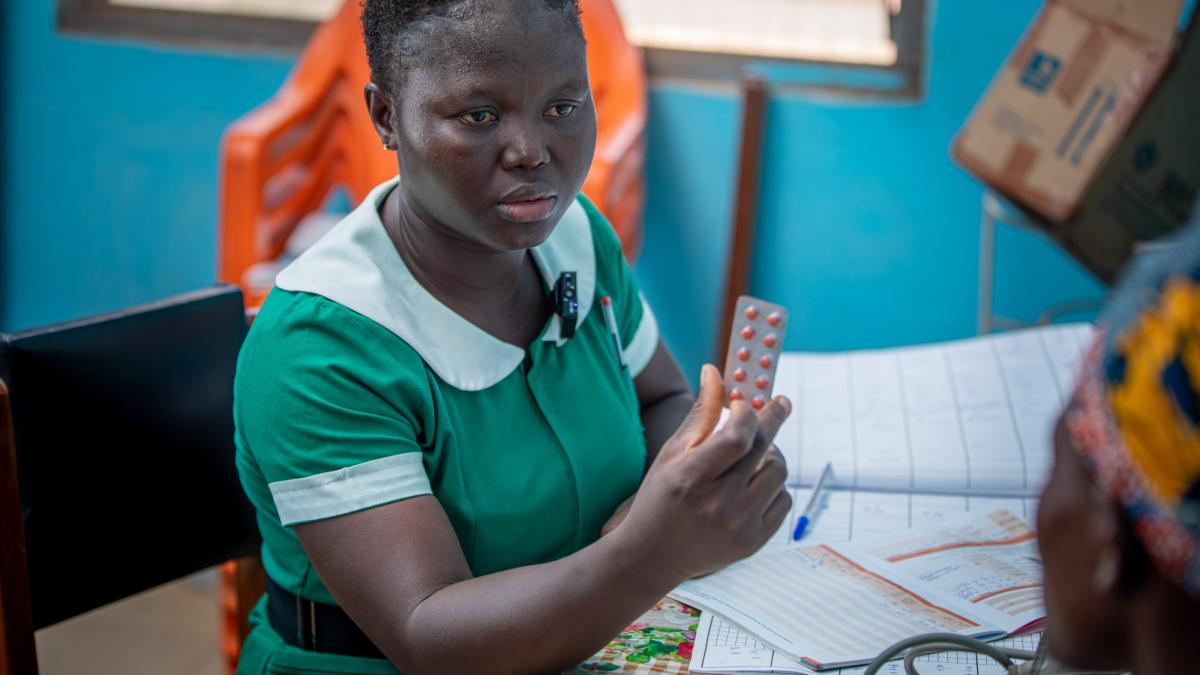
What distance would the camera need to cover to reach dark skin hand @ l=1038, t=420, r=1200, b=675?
1.70 ft

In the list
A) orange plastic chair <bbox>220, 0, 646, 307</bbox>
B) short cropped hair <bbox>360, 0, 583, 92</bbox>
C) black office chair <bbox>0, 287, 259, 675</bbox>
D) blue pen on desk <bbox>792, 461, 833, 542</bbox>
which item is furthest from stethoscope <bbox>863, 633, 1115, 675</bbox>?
orange plastic chair <bbox>220, 0, 646, 307</bbox>

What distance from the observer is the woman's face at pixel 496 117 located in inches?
39.8

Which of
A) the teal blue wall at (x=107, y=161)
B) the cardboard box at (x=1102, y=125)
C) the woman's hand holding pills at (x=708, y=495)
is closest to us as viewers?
the woman's hand holding pills at (x=708, y=495)

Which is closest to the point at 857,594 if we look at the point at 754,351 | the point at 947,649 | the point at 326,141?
the point at 947,649

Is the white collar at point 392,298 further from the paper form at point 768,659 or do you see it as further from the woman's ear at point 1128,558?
the woman's ear at point 1128,558

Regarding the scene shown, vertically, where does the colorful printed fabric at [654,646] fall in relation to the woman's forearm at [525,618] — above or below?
below

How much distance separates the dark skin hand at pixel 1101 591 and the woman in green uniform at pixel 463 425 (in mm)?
273

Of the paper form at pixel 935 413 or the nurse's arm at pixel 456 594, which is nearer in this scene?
the nurse's arm at pixel 456 594

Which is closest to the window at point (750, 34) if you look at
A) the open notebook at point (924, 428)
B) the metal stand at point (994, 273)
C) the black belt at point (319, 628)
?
the metal stand at point (994, 273)

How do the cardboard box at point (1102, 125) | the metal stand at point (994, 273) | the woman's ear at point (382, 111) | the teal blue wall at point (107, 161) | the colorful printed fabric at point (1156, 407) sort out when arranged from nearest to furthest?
→ the colorful printed fabric at point (1156, 407), the woman's ear at point (382, 111), the cardboard box at point (1102, 125), the metal stand at point (994, 273), the teal blue wall at point (107, 161)

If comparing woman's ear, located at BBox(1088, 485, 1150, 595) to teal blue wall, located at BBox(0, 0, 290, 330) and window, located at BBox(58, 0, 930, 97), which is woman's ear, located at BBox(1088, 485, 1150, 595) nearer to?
window, located at BBox(58, 0, 930, 97)

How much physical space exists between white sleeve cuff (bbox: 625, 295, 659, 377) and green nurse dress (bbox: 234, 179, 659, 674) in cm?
10

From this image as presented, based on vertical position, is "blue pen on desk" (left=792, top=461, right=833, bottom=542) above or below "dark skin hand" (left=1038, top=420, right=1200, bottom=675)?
below

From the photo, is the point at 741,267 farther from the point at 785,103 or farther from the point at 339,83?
the point at 339,83
